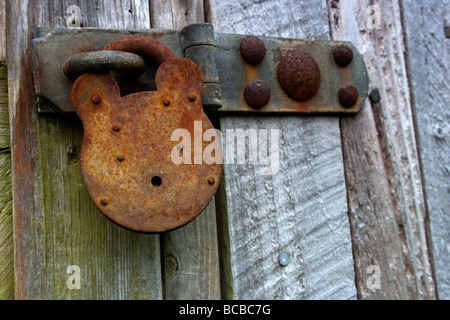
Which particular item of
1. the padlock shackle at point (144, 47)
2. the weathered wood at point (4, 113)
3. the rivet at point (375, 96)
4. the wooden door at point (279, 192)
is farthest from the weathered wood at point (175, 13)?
the rivet at point (375, 96)

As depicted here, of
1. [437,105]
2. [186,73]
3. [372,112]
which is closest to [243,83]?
[186,73]

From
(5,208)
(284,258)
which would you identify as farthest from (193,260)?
(5,208)

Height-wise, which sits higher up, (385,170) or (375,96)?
(375,96)

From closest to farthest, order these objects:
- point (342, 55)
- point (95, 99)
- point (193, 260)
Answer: point (95, 99) → point (193, 260) → point (342, 55)

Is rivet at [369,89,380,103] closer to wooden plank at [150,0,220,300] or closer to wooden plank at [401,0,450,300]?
wooden plank at [401,0,450,300]

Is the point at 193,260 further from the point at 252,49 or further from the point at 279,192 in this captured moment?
the point at 252,49

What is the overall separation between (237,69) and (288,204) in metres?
0.25

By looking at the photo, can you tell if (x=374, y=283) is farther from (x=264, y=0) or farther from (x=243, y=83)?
(x=264, y=0)

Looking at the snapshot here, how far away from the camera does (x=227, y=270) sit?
2.29 ft

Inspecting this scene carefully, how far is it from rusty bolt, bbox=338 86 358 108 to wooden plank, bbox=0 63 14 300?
56cm

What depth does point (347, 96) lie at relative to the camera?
0.78m

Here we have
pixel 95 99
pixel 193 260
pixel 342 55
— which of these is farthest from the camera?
pixel 342 55

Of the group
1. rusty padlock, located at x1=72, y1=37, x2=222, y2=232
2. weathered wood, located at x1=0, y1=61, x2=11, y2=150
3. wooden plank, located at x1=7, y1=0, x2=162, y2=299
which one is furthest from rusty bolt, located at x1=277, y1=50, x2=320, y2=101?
weathered wood, located at x1=0, y1=61, x2=11, y2=150

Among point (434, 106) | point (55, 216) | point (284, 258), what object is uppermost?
point (434, 106)
